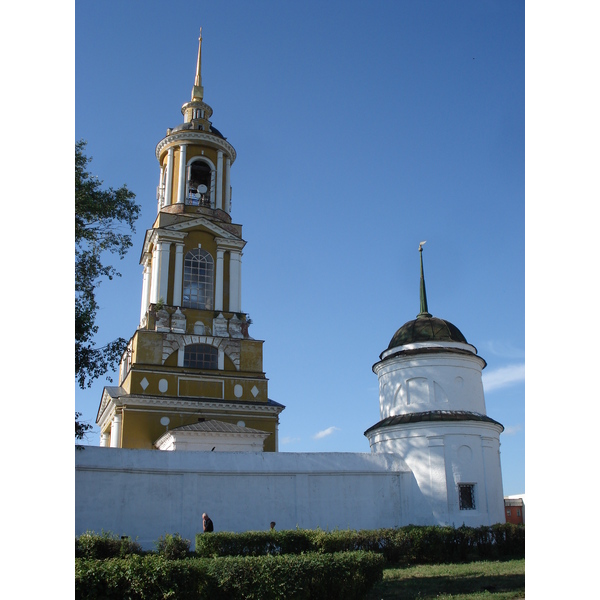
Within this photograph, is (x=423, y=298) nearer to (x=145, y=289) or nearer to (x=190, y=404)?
(x=190, y=404)

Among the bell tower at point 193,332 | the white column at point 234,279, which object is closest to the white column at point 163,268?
the bell tower at point 193,332

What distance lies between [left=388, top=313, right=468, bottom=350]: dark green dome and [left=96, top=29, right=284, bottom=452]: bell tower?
20.8 ft

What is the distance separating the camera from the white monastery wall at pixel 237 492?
16438 mm

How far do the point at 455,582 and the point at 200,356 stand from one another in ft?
55.9

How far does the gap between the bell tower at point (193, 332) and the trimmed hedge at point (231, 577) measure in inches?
538

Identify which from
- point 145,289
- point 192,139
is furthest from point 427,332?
point 192,139

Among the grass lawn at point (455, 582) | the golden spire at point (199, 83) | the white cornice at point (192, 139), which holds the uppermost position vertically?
the golden spire at point (199, 83)

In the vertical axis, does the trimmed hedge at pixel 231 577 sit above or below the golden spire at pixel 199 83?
below

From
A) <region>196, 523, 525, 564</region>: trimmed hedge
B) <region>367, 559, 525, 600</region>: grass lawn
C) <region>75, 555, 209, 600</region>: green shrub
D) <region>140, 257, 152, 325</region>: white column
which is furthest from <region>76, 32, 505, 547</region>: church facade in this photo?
<region>75, 555, 209, 600</region>: green shrub

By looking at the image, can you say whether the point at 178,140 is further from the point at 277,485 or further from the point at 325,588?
the point at 325,588

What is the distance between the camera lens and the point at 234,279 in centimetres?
2936

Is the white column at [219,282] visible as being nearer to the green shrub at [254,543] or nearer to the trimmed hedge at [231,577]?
the green shrub at [254,543]
